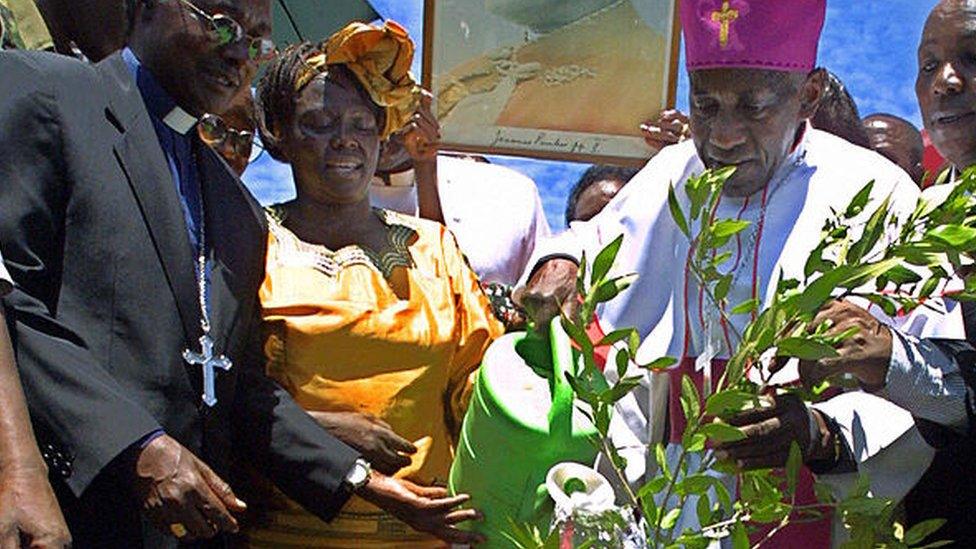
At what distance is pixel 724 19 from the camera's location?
3250 millimetres

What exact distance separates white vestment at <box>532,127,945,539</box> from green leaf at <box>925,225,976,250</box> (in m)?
0.86

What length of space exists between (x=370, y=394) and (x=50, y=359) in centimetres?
79

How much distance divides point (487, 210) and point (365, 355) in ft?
4.33

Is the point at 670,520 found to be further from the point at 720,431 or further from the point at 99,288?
the point at 99,288

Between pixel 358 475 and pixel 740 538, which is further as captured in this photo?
pixel 358 475

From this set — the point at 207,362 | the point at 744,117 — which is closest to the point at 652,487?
the point at 207,362

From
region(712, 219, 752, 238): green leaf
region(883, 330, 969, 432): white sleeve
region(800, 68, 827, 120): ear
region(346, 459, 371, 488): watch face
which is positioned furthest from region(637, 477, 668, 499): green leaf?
region(800, 68, 827, 120): ear

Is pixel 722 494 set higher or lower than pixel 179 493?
higher

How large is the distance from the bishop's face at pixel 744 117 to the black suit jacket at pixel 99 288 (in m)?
0.97

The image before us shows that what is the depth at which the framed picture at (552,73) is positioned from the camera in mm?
4910

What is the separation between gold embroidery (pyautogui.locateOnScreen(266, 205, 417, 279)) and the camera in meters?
3.34

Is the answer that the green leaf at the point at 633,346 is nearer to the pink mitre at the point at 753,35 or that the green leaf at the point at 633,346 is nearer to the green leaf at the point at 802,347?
the green leaf at the point at 802,347

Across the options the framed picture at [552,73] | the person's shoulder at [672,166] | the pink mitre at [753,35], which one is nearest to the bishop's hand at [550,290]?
the person's shoulder at [672,166]

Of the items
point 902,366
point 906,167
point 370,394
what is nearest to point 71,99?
point 370,394
